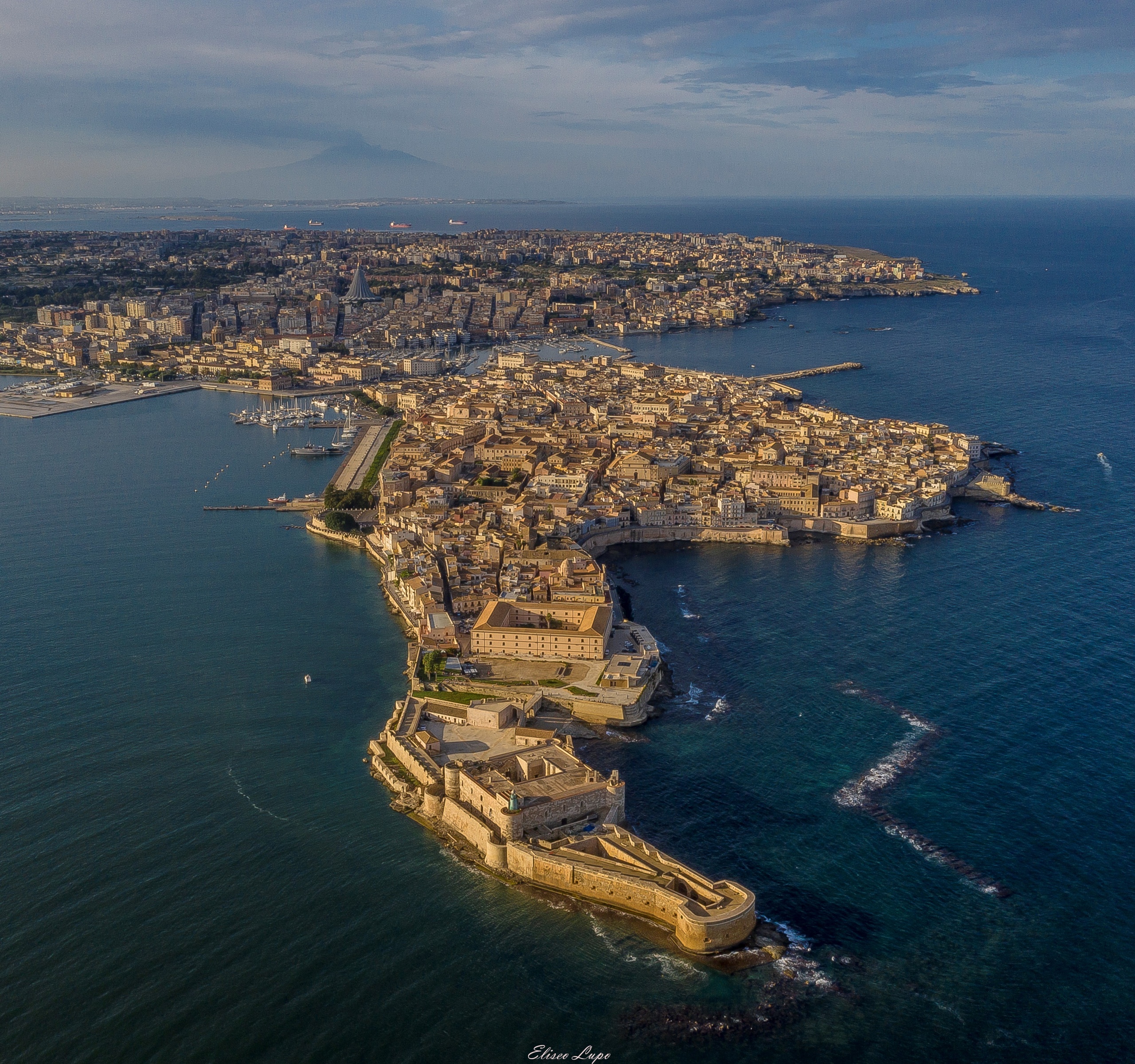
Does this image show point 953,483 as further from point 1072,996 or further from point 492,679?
point 1072,996

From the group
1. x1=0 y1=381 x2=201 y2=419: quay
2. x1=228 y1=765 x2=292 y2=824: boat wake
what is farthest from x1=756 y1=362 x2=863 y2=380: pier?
x1=228 y1=765 x2=292 y2=824: boat wake

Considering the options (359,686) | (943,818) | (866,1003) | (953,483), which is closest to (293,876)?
(359,686)

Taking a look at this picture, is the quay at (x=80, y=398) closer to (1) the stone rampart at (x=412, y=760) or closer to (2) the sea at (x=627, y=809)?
(2) the sea at (x=627, y=809)

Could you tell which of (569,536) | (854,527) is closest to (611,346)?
(854,527)

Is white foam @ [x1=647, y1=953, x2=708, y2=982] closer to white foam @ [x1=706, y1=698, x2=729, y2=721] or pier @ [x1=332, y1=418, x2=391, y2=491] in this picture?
white foam @ [x1=706, y1=698, x2=729, y2=721]

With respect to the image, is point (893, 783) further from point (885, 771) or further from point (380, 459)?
point (380, 459)

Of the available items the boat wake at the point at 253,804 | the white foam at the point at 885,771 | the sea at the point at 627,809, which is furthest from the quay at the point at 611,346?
the boat wake at the point at 253,804
